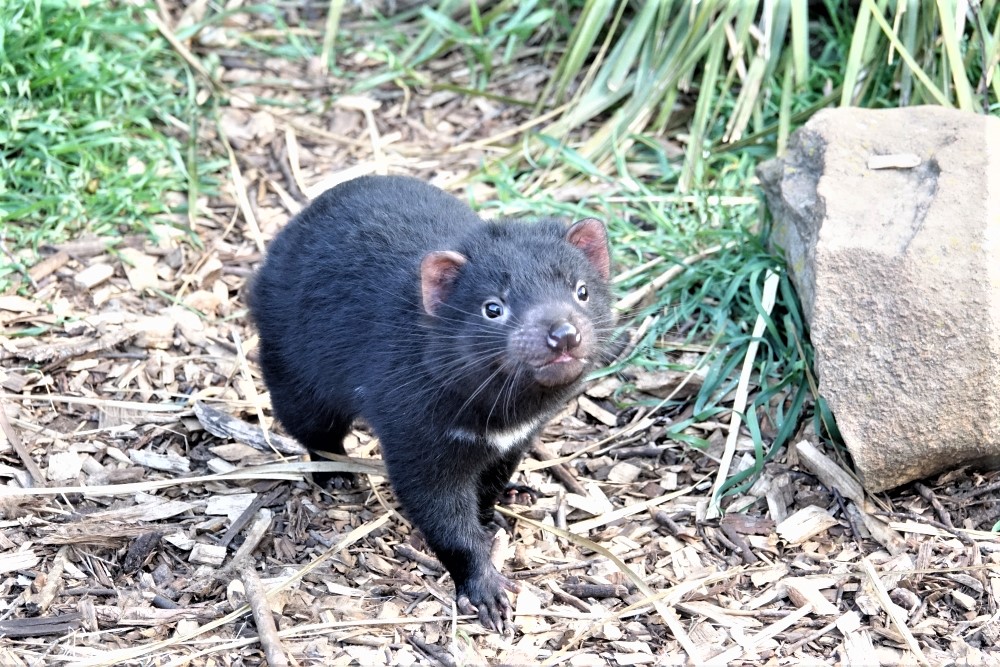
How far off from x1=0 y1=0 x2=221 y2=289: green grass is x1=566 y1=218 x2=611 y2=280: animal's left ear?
10.3ft

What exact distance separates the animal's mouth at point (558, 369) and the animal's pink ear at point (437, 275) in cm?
52

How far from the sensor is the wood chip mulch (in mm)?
4367

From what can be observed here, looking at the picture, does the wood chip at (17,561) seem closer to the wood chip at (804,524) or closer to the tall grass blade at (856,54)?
the wood chip at (804,524)

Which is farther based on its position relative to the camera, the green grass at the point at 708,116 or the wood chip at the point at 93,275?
the wood chip at the point at 93,275

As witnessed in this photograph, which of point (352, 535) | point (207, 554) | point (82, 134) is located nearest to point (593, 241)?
point (352, 535)

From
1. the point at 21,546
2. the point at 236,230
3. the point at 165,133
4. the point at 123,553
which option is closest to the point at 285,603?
the point at 123,553

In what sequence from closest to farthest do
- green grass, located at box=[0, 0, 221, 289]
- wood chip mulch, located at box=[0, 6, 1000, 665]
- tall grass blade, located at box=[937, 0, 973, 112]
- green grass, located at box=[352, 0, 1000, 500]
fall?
wood chip mulch, located at box=[0, 6, 1000, 665] → green grass, located at box=[352, 0, 1000, 500] → tall grass blade, located at box=[937, 0, 973, 112] → green grass, located at box=[0, 0, 221, 289]

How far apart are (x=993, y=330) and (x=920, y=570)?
38.7 inches

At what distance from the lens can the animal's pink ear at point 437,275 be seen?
4.30 metres

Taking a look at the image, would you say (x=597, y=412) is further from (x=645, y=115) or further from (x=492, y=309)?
(x=645, y=115)

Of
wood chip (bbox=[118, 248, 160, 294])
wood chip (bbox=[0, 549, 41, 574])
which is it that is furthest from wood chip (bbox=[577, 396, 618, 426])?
wood chip (bbox=[0, 549, 41, 574])

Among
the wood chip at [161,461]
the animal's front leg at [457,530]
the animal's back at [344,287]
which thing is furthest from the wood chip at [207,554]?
the animal's front leg at [457,530]

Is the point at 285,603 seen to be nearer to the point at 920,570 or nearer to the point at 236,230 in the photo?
the point at 920,570

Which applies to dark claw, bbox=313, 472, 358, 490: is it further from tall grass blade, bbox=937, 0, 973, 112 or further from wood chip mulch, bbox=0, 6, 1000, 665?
tall grass blade, bbox=937, 0, 973, 112
